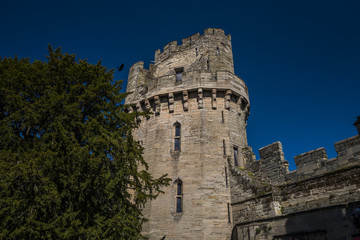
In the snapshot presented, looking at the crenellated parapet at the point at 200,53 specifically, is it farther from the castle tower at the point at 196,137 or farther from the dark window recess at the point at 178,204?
the dark window recess at the point at 178,204

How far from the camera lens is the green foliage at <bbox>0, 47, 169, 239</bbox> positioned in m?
8.65

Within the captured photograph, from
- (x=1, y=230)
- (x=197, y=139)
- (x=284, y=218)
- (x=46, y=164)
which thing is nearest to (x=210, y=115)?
(x=197, y=139)

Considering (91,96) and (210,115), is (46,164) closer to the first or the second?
(91,96)

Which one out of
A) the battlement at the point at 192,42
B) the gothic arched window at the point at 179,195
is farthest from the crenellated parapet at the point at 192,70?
the gothic arched window at the point at 179,195

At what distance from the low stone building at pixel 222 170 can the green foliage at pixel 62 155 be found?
3.10m

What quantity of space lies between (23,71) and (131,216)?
805 centimetres

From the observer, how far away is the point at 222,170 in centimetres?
1488

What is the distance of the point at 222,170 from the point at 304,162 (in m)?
4.30

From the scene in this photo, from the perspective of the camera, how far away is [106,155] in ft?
35.0

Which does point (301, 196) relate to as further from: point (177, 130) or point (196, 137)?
point (177, 130)

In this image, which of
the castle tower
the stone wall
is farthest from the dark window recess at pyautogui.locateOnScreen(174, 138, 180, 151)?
the stone wall

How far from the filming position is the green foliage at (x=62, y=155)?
865 cm

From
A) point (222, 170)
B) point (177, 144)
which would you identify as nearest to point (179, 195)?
point (222, 170)

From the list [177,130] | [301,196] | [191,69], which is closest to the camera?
[301,196]
